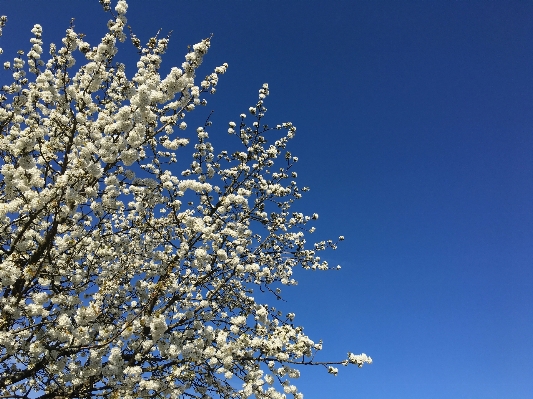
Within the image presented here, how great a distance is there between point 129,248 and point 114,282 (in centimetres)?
201

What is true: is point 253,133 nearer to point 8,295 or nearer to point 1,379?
point 8,295

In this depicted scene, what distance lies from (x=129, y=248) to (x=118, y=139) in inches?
152

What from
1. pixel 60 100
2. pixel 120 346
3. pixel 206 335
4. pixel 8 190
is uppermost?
pixel 60 100

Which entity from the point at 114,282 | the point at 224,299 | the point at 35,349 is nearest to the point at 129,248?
the point at 114,282

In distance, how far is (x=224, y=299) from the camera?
980 centimetres

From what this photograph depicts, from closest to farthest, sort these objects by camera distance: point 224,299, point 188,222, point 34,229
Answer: point 34,229
point 188,222
point 224,299

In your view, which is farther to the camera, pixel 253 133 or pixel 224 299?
pixel 253 133

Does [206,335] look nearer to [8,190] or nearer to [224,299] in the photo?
[224,299]

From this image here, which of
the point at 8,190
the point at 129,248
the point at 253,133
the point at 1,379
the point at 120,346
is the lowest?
the point at 1,379

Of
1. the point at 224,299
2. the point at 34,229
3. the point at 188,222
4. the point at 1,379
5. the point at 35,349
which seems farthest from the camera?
the point at 224,299

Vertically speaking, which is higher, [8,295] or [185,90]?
[185,90]

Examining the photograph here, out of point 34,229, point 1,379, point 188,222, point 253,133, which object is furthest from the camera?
point 253,133

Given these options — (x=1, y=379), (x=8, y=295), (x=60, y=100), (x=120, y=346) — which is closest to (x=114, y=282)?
(x=120, y=346)

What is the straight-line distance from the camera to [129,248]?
32.9 ft
